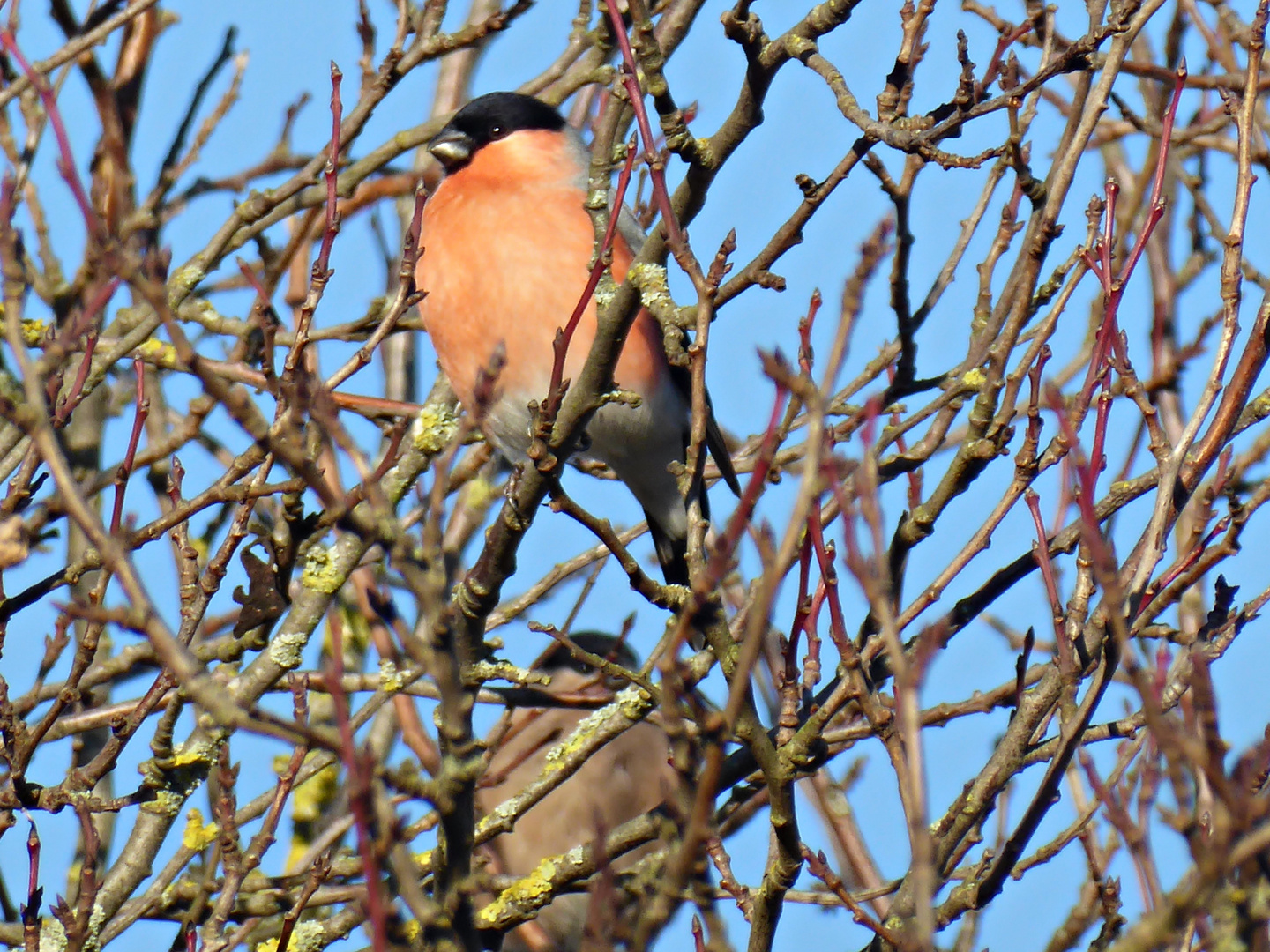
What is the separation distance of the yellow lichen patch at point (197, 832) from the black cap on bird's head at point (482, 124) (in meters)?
2.37

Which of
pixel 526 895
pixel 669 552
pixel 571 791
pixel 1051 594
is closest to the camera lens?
pixel 1051 594

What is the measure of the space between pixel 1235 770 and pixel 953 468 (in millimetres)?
1304

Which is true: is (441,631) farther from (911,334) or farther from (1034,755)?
(911,334)

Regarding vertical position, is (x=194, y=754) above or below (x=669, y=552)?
below

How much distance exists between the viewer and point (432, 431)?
3.64 m

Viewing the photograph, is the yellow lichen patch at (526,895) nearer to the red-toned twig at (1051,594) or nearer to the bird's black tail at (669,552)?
the red-toned twig at (1051,594)

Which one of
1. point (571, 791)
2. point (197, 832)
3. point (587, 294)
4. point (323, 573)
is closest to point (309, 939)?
point (197, 832)

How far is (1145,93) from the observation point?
5.25 m

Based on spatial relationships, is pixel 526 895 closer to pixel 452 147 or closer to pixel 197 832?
pixel 197 832

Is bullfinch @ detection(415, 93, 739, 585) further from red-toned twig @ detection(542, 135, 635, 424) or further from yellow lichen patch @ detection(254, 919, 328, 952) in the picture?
red-toned twig @ detection(542, 135, 635, 424)

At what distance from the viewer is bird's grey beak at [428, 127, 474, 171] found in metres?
4.68

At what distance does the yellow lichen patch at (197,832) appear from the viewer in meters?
3.12

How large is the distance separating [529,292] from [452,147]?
76 centimetres

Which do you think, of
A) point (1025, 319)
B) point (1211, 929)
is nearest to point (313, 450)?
point (1025, 319)
